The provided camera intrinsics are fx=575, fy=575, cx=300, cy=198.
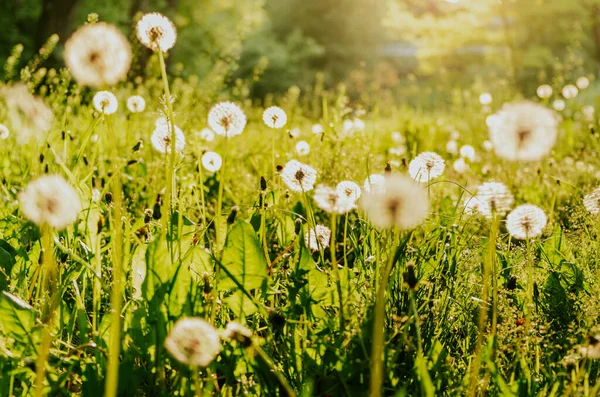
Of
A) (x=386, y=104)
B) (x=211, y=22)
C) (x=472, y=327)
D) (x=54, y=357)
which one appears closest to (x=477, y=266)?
(x=472, y=327)

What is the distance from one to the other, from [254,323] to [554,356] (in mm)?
689

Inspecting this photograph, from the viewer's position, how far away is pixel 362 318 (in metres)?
1.11

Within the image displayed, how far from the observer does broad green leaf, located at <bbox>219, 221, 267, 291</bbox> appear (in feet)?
3.72

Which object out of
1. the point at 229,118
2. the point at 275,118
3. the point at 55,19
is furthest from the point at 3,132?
the point at 55,19

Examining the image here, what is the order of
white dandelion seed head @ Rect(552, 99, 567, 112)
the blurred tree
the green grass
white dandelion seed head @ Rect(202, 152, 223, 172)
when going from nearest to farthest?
the green grass, white dandelion seed head @ Rect(202, 152, 223, 172), white dandelion seed head @ Rect(552, 99, 567, 112), the blurred tree

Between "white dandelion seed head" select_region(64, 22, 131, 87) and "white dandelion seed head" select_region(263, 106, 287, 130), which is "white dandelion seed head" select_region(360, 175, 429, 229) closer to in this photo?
"white dandelion seed head" select_region(64, 22, 131, 87)

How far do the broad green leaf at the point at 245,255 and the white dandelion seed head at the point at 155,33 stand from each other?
37 centimetres

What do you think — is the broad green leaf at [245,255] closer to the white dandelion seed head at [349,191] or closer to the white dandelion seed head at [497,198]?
the white dandelion seed head at [349,191]

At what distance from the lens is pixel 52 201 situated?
86 cm

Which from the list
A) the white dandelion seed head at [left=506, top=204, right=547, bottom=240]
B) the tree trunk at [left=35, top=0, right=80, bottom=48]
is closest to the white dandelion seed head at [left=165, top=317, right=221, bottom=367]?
the white dandelion seed head at [left=506, top=204, right=547, bottom=240]

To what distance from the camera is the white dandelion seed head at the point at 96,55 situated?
2.78 feet

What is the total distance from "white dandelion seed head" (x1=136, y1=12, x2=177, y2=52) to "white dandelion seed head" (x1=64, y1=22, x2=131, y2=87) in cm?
18

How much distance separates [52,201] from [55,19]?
1053 cm

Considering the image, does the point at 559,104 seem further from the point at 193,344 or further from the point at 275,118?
the point at 193,344
